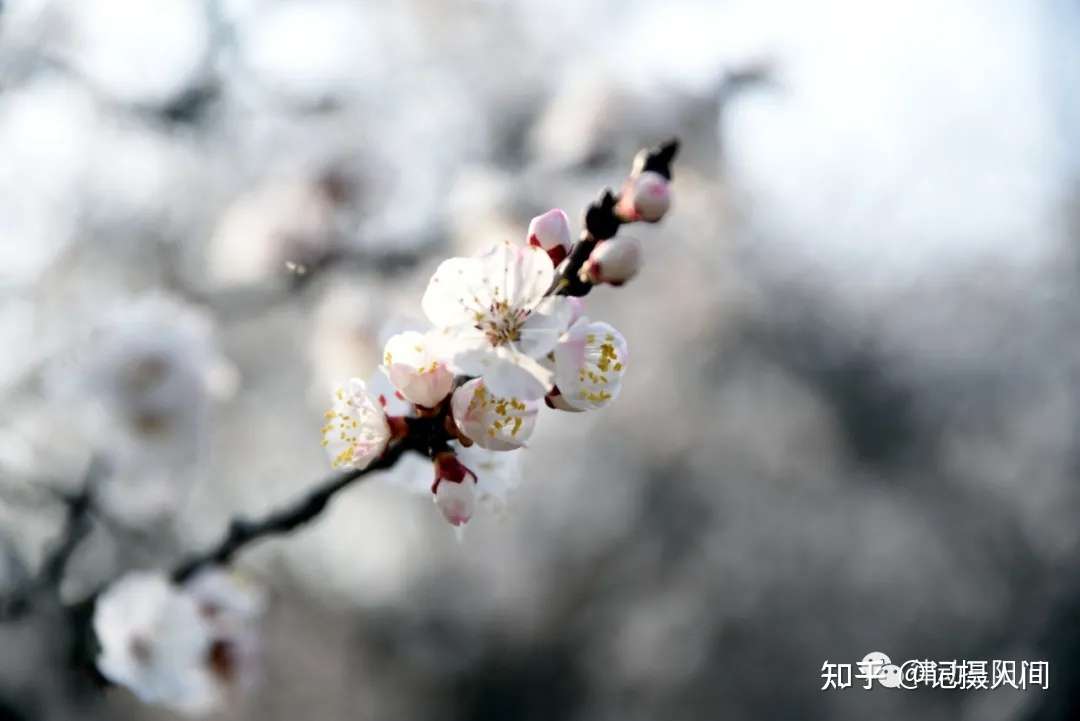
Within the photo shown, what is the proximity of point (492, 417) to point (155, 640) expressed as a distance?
78 centimetres

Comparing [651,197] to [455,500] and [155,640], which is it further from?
[155,640]

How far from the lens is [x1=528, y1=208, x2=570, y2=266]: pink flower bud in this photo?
47 cm

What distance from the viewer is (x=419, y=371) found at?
45cm

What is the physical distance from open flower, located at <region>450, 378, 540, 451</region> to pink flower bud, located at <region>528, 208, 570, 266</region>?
9 cm

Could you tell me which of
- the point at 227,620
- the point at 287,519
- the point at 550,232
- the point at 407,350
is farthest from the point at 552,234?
the point at 227,620

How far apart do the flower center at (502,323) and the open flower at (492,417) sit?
3 centimetres

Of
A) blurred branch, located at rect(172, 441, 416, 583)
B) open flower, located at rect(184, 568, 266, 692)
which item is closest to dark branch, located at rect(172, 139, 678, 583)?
blurred branch, located at rect(172, 441, 416, 583)

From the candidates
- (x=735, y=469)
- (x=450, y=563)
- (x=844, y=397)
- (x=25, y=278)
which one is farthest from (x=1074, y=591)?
(x=25, y=278)

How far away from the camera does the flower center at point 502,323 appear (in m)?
0.46

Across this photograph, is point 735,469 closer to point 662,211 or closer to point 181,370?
point 181,370

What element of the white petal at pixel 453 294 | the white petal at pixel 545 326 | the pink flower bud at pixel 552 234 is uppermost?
the pink flower bud at pixel 552 234

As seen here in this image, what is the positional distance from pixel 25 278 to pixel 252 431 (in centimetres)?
56

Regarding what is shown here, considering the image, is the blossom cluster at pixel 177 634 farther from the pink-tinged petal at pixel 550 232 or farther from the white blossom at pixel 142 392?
the pink-tinged petal at pixel 550 232

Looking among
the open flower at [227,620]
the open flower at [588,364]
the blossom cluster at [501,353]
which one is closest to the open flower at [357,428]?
the blossom cluster at [501,353]
